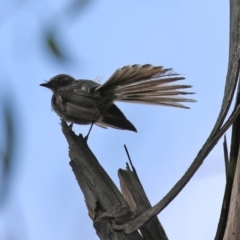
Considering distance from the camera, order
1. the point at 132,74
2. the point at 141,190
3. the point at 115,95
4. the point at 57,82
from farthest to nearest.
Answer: the point at 57,82, the point at 115,95, the point at 132,74, the point at 141,190

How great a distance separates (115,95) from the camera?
5703 millimetres

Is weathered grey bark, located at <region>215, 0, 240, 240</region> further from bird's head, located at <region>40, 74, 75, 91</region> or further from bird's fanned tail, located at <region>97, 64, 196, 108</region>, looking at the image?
bird's head, located at <region>40, 74, 75, 91</region>

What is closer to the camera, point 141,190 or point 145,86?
point 141,190

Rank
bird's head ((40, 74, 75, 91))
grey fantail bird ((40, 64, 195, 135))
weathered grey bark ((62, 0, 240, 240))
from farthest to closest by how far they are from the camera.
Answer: bird's head ((40, 74, 75, 91)), grey fantail bird ((40, 64, 195, 135)), weathered grey bark ((62, 0, 240, 240))

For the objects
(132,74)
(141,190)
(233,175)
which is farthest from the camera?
(132,74)

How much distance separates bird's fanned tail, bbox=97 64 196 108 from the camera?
4.79 metres

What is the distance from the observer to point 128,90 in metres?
5.50

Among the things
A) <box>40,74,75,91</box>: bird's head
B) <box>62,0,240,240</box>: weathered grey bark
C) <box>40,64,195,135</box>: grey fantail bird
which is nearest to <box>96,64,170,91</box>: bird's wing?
<box>40,64,195,135</box>: grey fantail bird

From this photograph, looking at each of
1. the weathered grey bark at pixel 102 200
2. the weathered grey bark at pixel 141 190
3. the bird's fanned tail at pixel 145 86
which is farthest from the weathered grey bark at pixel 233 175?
the bird's fanned tail at pixel 145 86

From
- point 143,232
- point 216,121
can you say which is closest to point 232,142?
point 216,121

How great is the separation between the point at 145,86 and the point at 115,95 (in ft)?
1.77

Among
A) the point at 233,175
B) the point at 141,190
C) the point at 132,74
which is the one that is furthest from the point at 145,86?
the point at 233,175

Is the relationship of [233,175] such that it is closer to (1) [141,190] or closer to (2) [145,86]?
(1) [141,190]

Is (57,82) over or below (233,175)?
over
